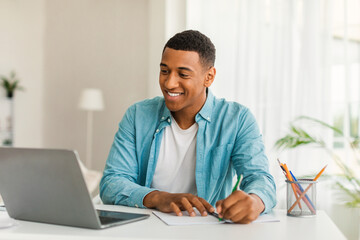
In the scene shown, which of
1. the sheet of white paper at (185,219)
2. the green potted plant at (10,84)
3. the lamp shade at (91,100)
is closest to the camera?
the sheet of white paper at (185,219)

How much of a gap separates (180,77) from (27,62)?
4621 millimetres

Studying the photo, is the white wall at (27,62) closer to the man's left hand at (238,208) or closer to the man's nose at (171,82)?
the man's nose at (171,82)

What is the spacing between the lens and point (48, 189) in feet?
3.59

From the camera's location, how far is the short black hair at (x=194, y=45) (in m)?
1.67

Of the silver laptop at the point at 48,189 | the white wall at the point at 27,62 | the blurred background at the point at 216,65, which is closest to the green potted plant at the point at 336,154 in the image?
the blurred background at the point at 216,65

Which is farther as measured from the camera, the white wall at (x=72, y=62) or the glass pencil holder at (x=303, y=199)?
the white wall at (x=72, y=62)

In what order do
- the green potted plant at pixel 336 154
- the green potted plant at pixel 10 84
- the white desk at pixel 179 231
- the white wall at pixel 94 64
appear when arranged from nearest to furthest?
the white desk at pixel 179 231, the green potted plant at pixel 336 154, the white wall at pixel 94 64, the green potted plant at pixel 10 84

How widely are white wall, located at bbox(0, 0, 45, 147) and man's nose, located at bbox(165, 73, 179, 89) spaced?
4544 mm

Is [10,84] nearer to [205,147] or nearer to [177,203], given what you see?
[205,147]

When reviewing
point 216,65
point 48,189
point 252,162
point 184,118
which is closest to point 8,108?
point 216,65

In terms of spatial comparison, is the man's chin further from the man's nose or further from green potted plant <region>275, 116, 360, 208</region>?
green potted plant <region>275, 116, 360, 208</region>

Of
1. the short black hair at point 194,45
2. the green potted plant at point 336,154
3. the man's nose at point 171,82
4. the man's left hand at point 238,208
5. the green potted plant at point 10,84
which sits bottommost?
the green potted plant at point 336,154

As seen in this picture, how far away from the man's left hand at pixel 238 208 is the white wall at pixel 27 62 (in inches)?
197

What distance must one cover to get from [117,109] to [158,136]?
3.66 metres
